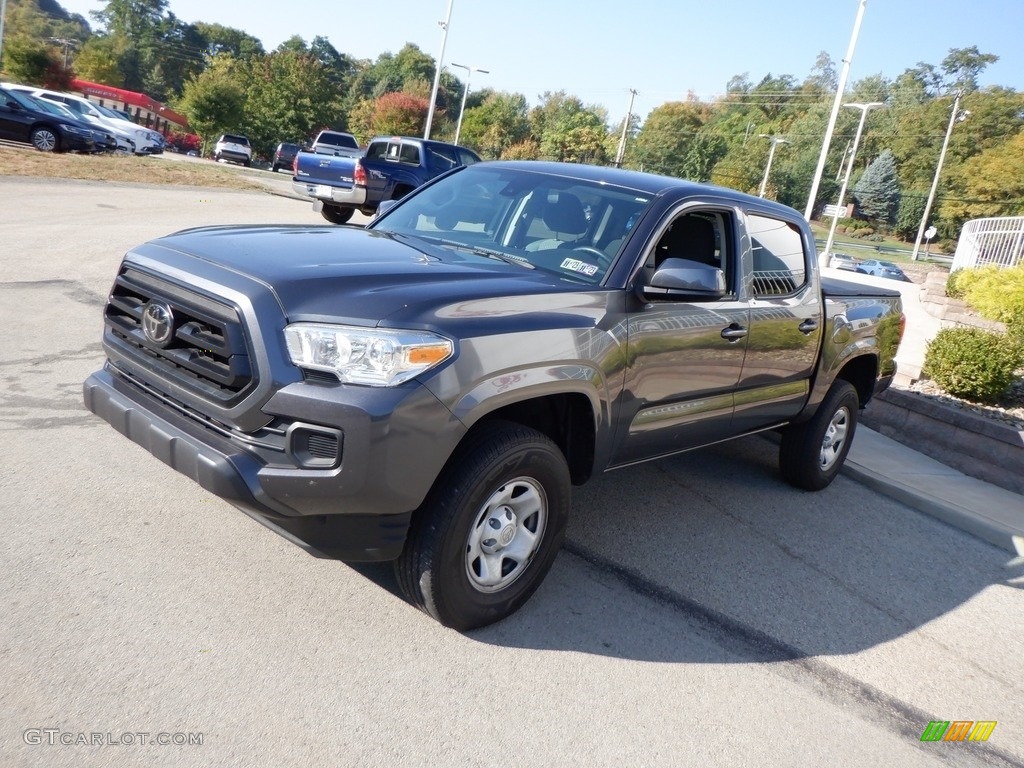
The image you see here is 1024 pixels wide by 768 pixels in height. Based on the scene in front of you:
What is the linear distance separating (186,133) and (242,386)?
7799cm

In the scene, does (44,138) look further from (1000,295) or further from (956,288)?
(1000,295)

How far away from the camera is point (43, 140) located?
22.3 metres

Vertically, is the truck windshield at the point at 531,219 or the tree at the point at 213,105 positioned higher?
the tree at the point at 213,105

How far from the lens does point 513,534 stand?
3.68m

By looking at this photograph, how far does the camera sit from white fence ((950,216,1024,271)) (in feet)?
51.5

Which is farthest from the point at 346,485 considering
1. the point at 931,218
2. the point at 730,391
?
the point at 931,218

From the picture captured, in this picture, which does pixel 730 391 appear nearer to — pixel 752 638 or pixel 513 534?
pixel 752 638

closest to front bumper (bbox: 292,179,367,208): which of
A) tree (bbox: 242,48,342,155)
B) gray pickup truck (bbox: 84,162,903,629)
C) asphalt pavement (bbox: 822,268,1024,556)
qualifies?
asphalt pavement (bbox: 822,268,1024,556)

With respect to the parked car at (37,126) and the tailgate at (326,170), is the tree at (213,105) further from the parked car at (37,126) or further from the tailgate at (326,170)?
the tailgate at (326,170)

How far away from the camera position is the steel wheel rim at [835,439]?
243 inches

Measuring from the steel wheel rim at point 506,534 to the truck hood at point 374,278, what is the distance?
28.7 inches

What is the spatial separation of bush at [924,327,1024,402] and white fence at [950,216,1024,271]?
289 inches

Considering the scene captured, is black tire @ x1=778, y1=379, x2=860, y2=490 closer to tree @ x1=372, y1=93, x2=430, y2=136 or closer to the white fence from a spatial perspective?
the white fence

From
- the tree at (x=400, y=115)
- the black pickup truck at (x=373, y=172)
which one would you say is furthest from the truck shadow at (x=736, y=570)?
the tree at (x=400, y=115)
